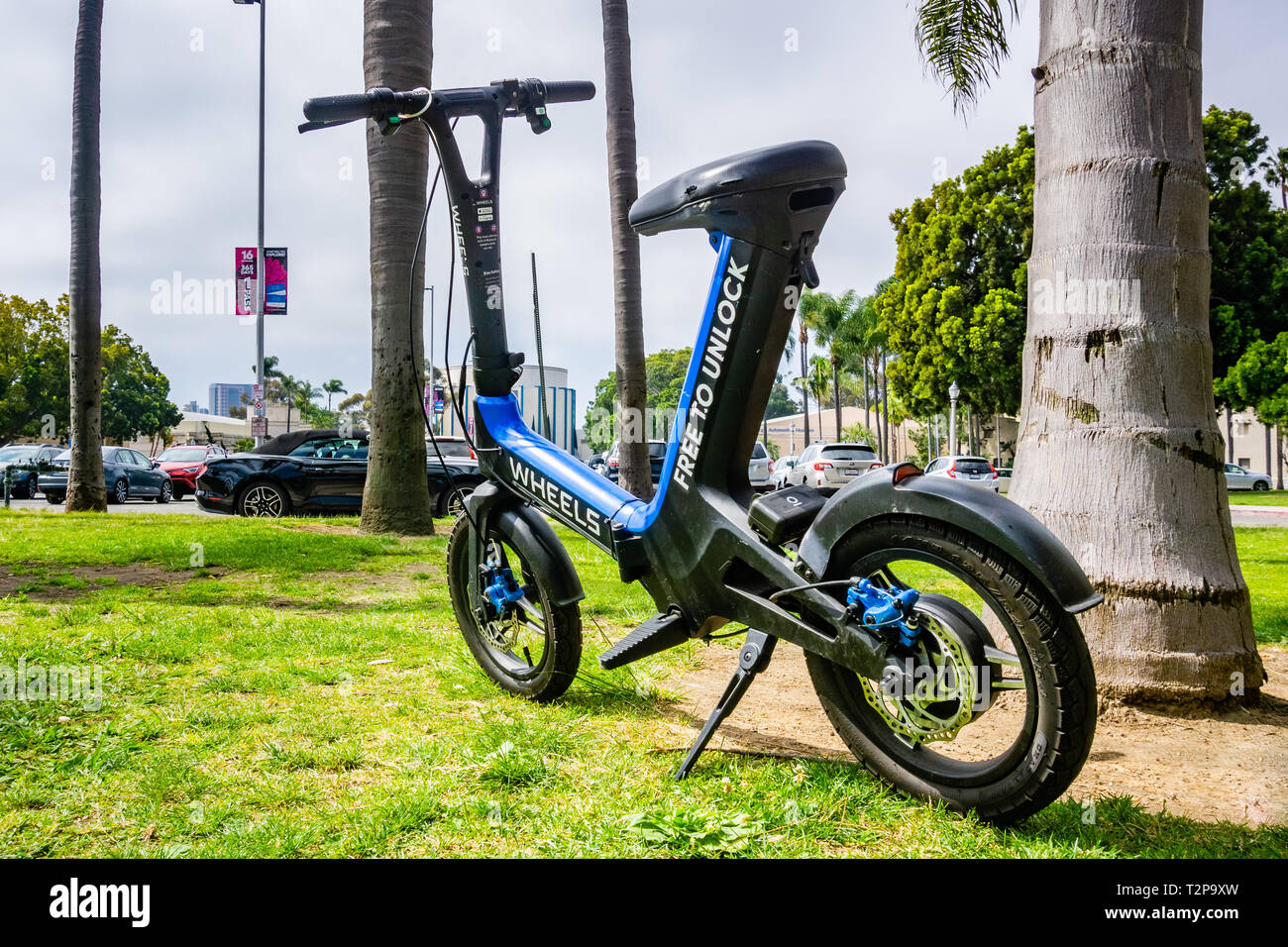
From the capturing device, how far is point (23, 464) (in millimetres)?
22344

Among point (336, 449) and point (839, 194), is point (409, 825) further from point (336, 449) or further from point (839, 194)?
point (336, 449)

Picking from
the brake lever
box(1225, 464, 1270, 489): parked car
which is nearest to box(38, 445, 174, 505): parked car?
the brake lever

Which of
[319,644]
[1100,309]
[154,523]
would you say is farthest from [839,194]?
[154,523]

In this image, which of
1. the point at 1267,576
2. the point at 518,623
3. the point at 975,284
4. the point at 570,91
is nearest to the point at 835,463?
the point at 975,284

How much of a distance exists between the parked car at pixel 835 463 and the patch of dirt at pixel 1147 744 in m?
20.5

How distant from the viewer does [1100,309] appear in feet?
10.8

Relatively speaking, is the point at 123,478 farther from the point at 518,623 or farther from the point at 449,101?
the point at 518,623

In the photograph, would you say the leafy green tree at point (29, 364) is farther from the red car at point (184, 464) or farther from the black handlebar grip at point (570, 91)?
the black handlebar grip at point (570, 91)

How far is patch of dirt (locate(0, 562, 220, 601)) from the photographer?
566cm

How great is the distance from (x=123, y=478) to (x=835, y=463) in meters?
18.0

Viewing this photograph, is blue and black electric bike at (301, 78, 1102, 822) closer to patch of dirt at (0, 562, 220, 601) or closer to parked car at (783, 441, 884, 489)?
patch of dirt at (0, 562, 220, 601)

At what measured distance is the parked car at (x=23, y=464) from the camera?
2187cm

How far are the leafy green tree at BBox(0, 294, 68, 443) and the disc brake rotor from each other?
46.0 m

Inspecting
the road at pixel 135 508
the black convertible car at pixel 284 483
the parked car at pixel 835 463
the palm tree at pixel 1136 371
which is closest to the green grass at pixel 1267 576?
the palm tree at pixel 1136 371
